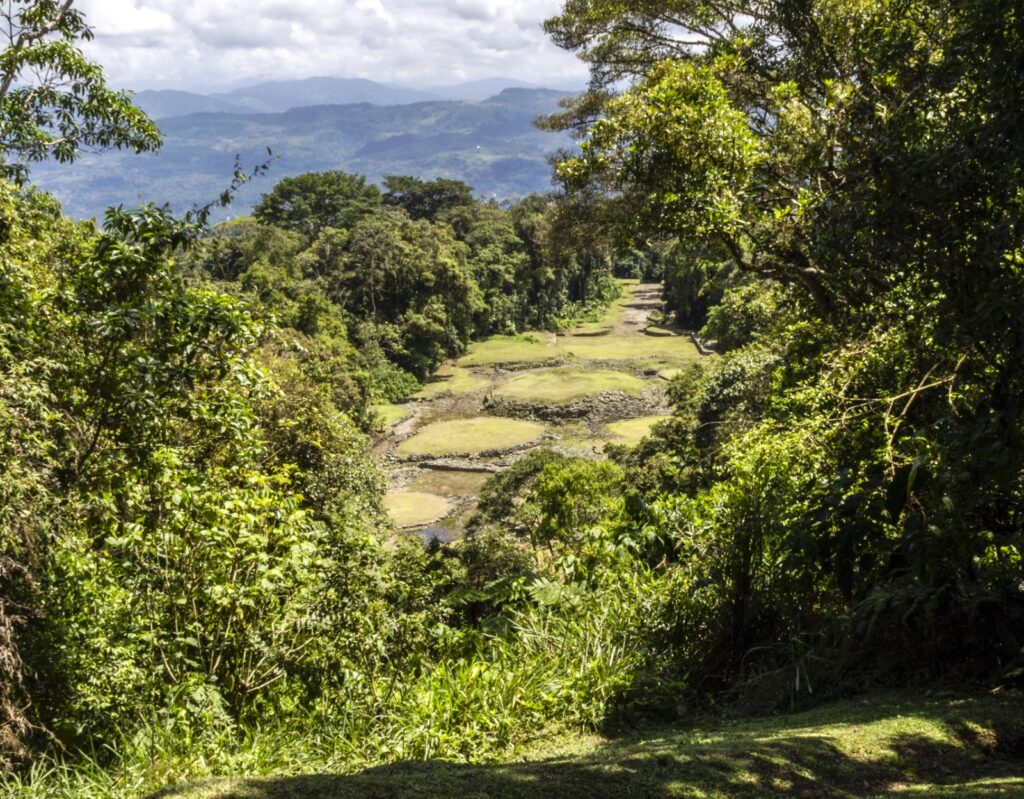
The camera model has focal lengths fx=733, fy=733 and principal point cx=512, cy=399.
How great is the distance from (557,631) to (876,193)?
3.17 metres

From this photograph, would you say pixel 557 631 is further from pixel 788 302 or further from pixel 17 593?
pixel 788 302

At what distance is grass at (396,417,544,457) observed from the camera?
35.1 meters

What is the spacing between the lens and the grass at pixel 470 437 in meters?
35.1

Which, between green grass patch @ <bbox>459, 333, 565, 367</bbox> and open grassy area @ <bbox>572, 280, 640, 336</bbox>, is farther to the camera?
open grassy area @ <bbox>572, 280, 640, 336</bbox>

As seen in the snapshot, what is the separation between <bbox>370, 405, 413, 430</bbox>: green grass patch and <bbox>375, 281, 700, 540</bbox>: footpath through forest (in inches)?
4.3

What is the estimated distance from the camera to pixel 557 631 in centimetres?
480

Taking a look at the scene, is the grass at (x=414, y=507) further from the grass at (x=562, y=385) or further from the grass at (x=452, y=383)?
the grass at (x=452, y=383)

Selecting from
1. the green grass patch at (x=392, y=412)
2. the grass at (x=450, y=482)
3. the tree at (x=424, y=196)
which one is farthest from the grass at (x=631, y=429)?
the tree at (x=424, y=196)

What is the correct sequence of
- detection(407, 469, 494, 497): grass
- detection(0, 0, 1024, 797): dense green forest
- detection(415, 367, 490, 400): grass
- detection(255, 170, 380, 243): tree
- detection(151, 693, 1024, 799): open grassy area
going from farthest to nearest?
detection(255, 170, 380, 243): tree → detection(415, 367, 490, 400): grass → detection(407, 469, 494, 497): grass → detection(0, 0, 1024, 797): dense green forest → detection(151, 693, 1024, 799): open grassy area

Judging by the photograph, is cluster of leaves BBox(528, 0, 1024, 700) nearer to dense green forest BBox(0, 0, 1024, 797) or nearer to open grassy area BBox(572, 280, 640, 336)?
dense green forest BBox(0, 0, 1024, 797)

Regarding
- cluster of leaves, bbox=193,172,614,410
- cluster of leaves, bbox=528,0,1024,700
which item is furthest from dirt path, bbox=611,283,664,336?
cluster of leaves, bbox=528,0,1024,700

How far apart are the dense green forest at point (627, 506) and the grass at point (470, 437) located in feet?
91.5

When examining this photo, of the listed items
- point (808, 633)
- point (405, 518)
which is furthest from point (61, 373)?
point (405, 518)

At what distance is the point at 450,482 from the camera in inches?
1251
